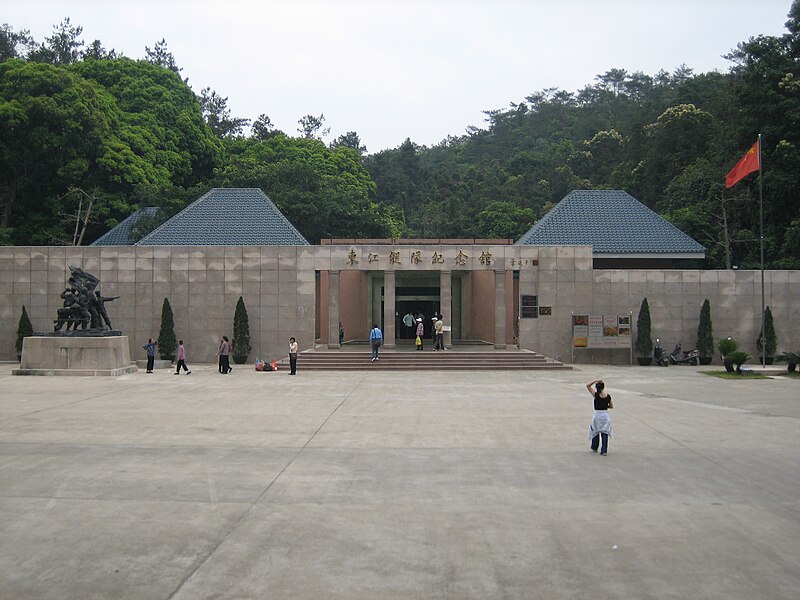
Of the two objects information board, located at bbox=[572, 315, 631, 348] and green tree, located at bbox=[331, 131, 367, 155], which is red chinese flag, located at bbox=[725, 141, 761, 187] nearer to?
information board, located at bbox=[572, 315, 631, 348]

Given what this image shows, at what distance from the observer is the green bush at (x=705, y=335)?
105 feet

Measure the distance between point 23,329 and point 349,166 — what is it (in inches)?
1779

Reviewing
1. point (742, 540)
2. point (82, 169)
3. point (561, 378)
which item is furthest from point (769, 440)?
point (82, 169)

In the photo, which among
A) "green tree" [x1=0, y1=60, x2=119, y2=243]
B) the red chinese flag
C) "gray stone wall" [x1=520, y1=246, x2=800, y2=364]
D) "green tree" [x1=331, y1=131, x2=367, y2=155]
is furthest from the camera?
"green tree" [x1=331, y1=131, x2=367, y2=155]

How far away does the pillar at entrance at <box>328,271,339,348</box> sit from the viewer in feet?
104

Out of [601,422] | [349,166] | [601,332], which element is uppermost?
[349,166]

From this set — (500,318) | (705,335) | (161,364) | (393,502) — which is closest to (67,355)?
(161,364)

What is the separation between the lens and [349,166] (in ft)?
242

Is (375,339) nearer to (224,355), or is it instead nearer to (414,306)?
(224,355)

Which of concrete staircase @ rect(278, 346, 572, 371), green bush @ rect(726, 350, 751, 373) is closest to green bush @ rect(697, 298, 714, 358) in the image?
green bush @ rect(726, 350, 751, 373)

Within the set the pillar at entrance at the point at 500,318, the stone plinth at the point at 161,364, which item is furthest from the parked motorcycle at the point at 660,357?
the stone plinth at the point at 161,364

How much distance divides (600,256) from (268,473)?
2849cm

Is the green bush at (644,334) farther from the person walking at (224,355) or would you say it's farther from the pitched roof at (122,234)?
the pitched roof at (122,234)

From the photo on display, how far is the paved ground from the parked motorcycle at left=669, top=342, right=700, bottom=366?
14965mm
